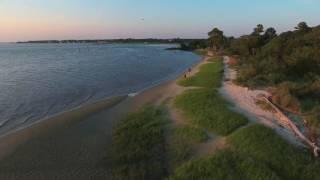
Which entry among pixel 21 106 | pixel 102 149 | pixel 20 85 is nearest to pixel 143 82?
pixel 20 85

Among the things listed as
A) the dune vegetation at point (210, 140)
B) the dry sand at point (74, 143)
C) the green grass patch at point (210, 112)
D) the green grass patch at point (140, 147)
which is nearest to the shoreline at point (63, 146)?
the dry sand at point (74, 143)

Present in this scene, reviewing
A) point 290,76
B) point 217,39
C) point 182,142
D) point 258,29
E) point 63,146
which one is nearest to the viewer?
point 182,142

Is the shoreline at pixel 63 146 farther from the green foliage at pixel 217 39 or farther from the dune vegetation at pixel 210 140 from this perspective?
the green foliage at pixel 217 39

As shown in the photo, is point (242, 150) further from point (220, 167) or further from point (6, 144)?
point (6, 144)

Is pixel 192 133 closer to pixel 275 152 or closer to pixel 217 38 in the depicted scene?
pixel 275 152

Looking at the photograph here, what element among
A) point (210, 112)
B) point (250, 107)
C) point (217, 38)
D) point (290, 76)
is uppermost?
point (210, 112)

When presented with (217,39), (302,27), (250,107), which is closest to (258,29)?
(302,27)
